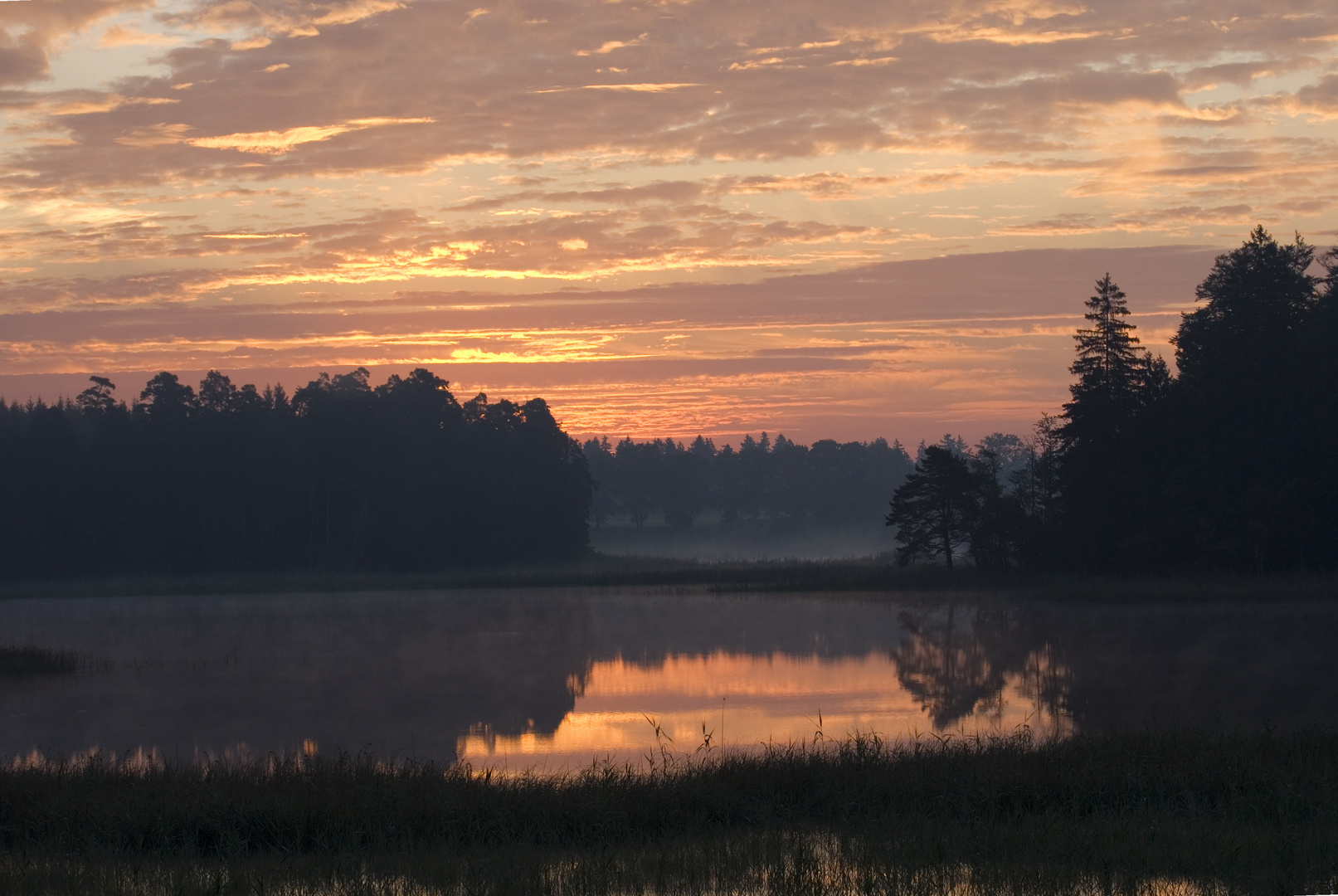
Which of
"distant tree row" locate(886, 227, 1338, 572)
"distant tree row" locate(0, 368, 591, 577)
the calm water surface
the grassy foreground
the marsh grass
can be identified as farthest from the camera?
"distant tree row" locate(0, 368, 591, 577)

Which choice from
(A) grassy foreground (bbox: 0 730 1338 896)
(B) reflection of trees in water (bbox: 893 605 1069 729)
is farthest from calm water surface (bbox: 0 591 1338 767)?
(A) grassy foreground (bbox: 0 730 1338 896)

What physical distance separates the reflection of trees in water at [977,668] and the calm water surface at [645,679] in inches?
4.3

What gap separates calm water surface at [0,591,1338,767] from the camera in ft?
67.1

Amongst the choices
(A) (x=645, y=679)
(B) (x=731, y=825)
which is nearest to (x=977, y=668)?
(A) (x=645, y=679)

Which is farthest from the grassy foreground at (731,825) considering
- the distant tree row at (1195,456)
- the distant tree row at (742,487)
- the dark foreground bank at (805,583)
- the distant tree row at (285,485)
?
the distant tree row at (742,487)

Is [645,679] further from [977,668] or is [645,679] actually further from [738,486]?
[738,486]

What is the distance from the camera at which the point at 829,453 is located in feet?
647

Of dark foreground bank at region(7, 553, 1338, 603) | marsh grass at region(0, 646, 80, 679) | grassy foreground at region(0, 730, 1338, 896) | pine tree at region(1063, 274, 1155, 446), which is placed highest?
pine tree at region(1063, 274, 1155, 446)

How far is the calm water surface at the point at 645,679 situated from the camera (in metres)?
20.5

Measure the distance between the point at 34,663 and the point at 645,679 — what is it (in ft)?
50.3

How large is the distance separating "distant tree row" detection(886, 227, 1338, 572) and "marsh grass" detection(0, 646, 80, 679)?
128 ft

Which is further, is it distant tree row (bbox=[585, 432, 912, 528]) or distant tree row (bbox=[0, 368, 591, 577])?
distant tree row (bbox=[585, 432, 912, 528])

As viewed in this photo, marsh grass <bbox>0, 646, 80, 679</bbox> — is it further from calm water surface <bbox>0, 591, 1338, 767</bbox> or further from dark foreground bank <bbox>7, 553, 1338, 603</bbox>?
dark foreground bank <bbox>7, 553, 1338, 603</bbox>

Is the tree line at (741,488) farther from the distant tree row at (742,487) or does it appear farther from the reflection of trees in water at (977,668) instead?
the reflection of trees in water at (977,668)
